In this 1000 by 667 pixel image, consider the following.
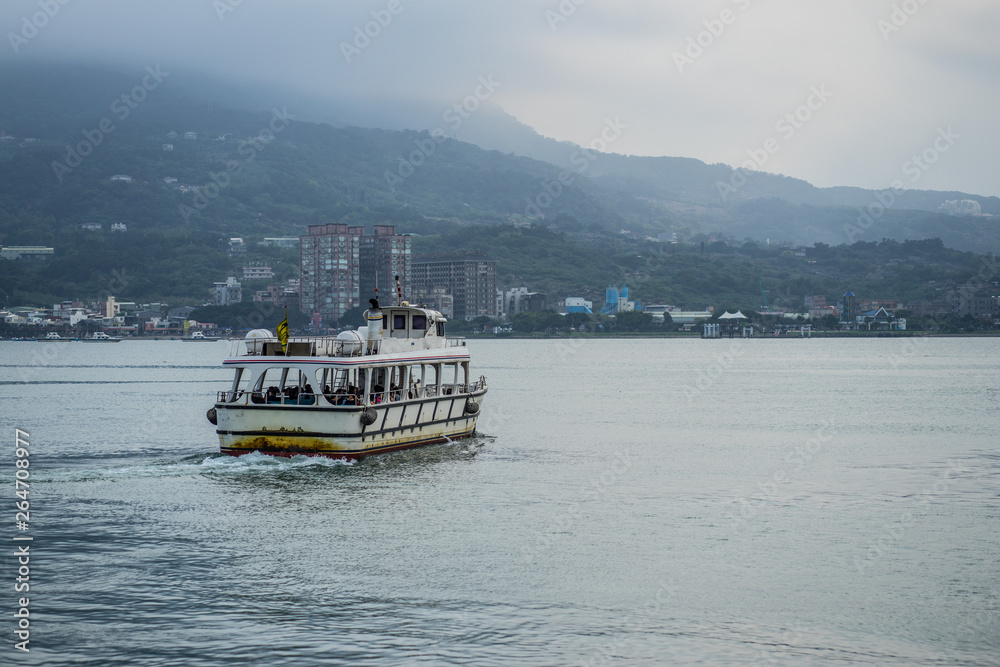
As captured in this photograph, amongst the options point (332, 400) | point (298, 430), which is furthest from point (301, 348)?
point (298, 430)

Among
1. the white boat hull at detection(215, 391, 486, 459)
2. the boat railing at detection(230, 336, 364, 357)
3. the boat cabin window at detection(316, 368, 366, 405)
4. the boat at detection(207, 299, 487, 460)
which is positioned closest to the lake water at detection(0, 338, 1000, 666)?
the white boat hull at detection(215, 391, 486, 459)

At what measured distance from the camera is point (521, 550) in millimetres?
25703

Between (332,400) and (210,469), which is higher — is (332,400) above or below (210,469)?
above

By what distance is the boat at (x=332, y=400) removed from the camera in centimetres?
3631

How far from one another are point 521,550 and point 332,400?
44.8 ft

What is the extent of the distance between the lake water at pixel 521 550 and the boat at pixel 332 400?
91 centimetres

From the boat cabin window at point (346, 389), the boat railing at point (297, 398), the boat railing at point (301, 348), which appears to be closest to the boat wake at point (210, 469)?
the boat railing at point (297, 398)

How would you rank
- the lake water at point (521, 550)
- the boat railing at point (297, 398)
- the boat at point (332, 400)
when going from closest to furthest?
1. the lake water at point (521, 550)
2. the boat at point (332, 400)
3. the boat railing at point (297, 398)

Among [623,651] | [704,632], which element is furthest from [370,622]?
[704,632]

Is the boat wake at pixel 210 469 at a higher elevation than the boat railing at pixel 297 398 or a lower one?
lower

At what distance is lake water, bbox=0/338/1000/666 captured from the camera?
1877 centimetres

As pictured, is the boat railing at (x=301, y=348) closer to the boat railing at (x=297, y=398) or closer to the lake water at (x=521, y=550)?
the boat railing at (x=297, y=398)

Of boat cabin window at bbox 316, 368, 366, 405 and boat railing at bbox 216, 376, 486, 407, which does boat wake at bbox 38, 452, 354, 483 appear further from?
boat cabin window at bbox 316, 368, 366, 405

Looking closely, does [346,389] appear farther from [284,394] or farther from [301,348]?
[284,394]
